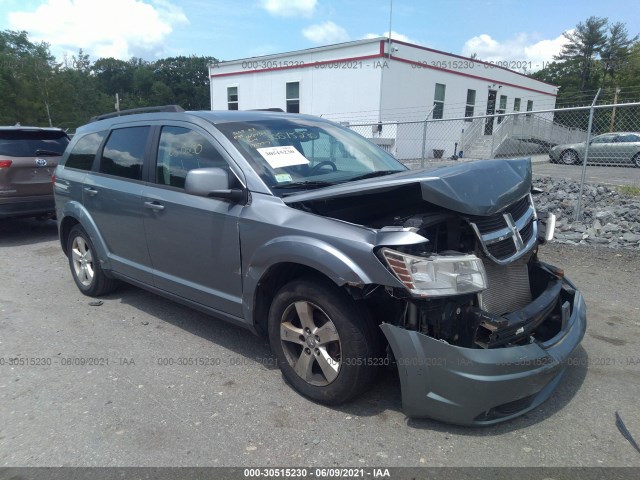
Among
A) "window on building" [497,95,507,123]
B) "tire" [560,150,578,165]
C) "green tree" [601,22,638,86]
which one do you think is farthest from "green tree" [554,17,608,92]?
"tire" [560,150,578,165]

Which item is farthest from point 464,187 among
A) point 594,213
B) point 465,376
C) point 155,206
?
point 594,213

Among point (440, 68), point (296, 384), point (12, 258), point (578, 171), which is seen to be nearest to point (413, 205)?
point (296, 384)

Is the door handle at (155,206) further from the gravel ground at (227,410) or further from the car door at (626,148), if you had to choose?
the car door at (626,148)

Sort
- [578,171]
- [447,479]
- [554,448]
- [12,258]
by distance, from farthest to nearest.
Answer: [578,171] < [12,258] < [554,448] < [447,479]

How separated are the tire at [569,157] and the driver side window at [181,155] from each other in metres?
10.8

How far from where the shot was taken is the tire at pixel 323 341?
2.74 metres

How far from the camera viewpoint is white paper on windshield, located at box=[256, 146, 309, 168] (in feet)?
11.3

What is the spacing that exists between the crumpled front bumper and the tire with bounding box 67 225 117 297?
141 inches

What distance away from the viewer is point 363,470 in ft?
8.06

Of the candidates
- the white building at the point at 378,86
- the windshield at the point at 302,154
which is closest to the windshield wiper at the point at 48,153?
the windshield at the point at 302,154

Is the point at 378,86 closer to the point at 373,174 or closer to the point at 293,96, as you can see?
the point at 293,96

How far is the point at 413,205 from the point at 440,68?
20.3 metres

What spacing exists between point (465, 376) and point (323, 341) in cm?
87

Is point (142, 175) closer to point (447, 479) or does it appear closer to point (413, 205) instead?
point (413, 205)
